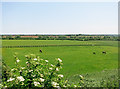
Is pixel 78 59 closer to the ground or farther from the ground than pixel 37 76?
closer to the ground

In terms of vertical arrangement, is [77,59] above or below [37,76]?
below

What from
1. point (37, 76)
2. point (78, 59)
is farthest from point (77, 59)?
point (37, 76)

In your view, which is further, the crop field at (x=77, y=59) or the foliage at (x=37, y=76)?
the crop field at (x=77, y=59)

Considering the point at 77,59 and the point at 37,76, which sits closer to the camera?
the point at 37,76

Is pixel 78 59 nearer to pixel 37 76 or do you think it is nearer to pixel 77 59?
pixel 77 59

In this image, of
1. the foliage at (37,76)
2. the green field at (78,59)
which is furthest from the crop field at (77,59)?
the foliage at (37,76)

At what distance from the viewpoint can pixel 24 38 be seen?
1613 inches

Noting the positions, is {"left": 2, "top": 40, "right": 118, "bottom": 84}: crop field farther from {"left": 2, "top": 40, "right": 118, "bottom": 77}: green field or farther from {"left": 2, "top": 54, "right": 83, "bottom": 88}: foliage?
{"left": 2, "top": 54, "right": 83, "bottom": 88}: foliage

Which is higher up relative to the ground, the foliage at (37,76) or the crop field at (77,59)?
the foliage at (37,76)

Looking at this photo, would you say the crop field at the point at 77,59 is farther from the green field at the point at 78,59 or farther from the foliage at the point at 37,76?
the foliage at the point at 37,76

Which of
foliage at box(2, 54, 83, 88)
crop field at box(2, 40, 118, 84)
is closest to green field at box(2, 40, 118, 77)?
crop field at box(2, 40, 118, 84)

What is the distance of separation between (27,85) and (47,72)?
1.47 feet

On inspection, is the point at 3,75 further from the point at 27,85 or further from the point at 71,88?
the point at 71,88

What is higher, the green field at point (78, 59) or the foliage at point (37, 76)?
the foliage at point (37, 76)
